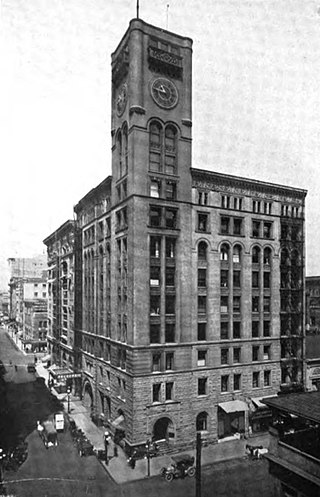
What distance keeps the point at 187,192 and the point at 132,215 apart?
708 cm

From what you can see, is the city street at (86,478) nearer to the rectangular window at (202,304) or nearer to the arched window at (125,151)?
the rectangular window at (202,304)

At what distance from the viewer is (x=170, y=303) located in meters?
41.6

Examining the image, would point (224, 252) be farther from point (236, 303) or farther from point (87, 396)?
point (87, 396)

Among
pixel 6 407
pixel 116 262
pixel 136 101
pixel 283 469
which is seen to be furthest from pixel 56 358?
pixel 283 469

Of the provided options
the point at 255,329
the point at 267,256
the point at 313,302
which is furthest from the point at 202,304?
the point at 313,302

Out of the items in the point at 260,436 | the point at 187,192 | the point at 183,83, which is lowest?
the point at 260,436

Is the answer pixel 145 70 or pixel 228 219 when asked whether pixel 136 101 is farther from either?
pixel 228 219

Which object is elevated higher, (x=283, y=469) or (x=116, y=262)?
(x=116, y=262)

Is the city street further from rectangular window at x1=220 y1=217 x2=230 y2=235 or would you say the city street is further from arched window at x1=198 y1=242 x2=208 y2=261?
rectangular window at x1=220 y1=217 x2=230 y2=235

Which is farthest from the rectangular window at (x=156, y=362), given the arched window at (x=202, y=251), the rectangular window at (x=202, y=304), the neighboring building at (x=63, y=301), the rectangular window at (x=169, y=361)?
the neighboring building at (x=63, y=301)

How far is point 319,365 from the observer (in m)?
52.0

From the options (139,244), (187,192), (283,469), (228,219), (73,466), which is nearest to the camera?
(283,469)

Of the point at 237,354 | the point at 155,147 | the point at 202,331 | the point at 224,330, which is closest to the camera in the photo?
the point at 155,147

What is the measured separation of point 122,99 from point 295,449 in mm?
37602
